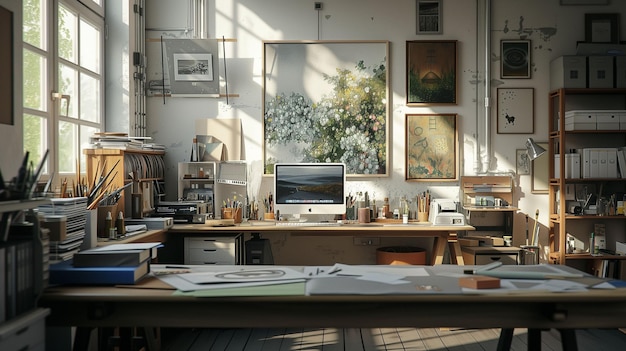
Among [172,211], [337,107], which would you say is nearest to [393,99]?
Result: [337,107]

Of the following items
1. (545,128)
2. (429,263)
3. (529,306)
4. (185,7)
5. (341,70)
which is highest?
(185,7)

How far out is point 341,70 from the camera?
220 inches

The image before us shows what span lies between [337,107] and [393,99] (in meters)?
0.53

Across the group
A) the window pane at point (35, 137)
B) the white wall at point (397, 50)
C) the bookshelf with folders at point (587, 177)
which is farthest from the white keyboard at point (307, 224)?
the bookshelf with folders at point (587, 177)

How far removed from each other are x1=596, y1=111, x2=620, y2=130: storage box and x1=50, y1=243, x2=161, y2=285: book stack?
14.1 ft

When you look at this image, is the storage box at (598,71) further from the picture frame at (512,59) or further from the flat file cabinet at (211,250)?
the flat file cabinet at (211,250)

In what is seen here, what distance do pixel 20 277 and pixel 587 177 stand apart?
15.5ft

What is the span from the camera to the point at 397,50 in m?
5.60

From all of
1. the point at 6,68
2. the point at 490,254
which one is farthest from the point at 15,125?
the point at 490,254

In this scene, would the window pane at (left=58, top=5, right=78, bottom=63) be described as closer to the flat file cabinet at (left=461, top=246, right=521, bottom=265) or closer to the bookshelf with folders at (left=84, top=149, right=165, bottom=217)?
the bookshelf with folders at (left=84, top=149, right=165, bottom=217)

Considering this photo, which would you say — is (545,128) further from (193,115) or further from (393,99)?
(193,115)

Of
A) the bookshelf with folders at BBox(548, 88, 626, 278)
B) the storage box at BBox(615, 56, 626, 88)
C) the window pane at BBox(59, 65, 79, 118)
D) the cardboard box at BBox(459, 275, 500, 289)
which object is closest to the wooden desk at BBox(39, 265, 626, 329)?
the cardboard box at BBox(459, 275, 500, 289)

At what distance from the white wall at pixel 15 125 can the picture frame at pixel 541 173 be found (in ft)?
14.3

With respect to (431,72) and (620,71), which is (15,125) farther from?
(620,71)
